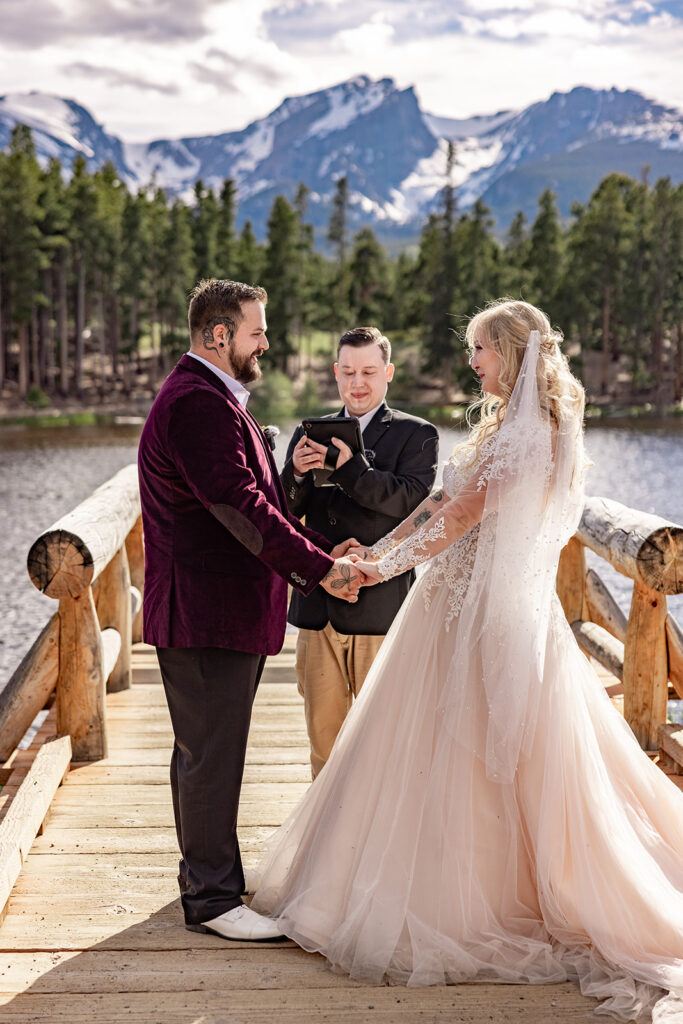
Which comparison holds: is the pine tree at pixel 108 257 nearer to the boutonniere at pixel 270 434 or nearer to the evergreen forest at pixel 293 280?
the evergreen forest at pixel 293 280

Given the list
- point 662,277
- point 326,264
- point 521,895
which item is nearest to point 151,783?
point 521,895

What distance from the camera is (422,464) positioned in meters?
4.14

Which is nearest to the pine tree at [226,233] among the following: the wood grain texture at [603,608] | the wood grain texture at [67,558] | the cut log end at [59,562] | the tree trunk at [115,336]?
the tree trunk at [115,336]

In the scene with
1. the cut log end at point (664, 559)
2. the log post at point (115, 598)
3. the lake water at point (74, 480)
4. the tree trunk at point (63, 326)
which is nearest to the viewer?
the cut log end at point (664, 559)

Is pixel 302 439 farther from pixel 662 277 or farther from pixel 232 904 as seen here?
pixel 662 277

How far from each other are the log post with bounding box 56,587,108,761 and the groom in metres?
1.46

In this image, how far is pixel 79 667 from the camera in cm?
471

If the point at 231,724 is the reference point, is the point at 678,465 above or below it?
below

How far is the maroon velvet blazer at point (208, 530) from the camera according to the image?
3100 millimetres

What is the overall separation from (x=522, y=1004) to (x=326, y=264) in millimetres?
91213

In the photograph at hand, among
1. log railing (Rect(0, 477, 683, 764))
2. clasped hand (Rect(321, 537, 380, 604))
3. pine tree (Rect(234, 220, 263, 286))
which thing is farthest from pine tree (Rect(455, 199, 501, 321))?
clasped hand (Rect(321, 537, 380, 604))

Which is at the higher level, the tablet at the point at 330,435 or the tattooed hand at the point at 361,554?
the tablet at the point at 330,435

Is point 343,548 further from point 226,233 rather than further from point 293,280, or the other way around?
point 226,233

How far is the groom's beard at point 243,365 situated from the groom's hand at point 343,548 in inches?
34.5
